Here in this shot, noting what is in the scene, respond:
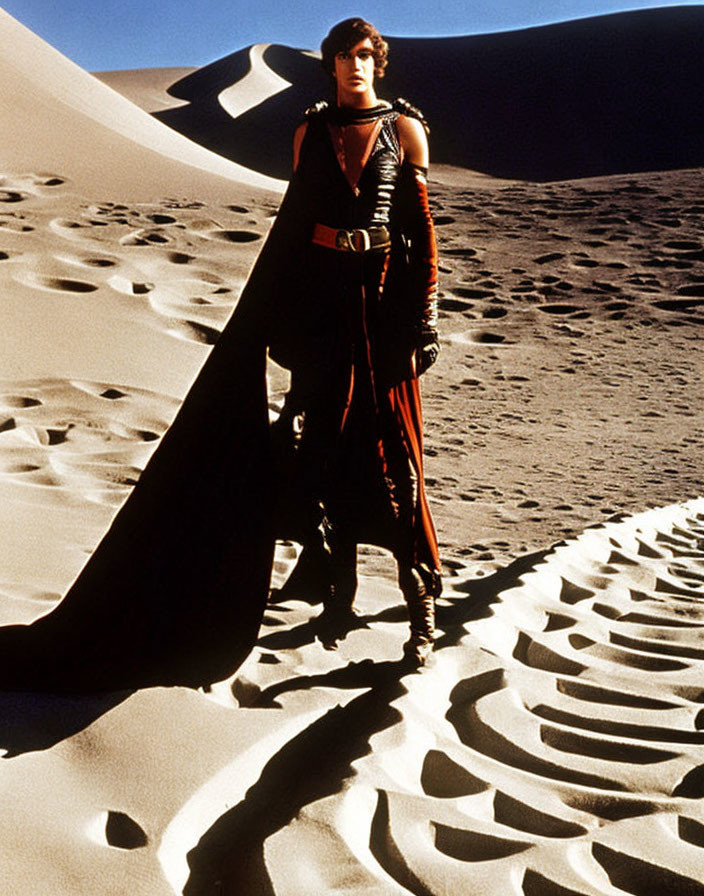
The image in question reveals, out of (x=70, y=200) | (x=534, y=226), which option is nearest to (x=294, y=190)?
(x=70, y=200)

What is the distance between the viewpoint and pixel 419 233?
9.55 ft

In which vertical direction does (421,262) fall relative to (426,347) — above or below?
above

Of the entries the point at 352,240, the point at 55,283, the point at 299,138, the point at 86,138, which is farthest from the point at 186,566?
the point at 86,138

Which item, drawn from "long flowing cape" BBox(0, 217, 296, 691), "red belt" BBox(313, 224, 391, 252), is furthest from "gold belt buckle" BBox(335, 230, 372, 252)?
"long flowing cape" BBox(0, 217, 296, 691)

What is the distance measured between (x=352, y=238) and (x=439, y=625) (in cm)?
124

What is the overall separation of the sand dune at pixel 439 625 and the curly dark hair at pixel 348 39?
1.56 metres

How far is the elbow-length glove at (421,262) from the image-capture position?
289cm

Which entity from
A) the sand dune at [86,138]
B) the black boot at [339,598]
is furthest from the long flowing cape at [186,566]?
the sand dune at [86,138]

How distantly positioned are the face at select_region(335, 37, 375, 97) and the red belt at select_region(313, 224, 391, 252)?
0.37 metres

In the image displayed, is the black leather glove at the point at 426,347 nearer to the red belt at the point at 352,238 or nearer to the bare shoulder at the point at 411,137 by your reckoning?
the red belt at the point at 352,238

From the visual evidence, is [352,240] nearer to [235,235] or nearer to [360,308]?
[360,308]

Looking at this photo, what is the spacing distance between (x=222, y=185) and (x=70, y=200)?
88.8 inches

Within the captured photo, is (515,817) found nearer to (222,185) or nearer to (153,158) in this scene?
(222,185)

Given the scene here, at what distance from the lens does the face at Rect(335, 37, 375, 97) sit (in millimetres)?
2785
